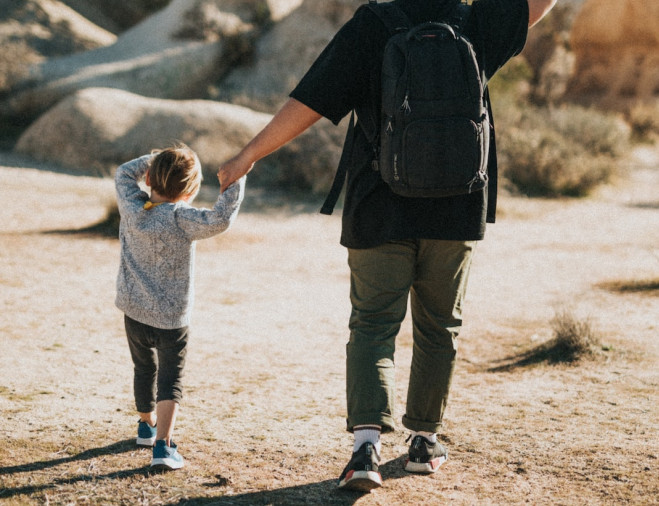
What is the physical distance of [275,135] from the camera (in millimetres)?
2854

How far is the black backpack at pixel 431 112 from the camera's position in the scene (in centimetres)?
260

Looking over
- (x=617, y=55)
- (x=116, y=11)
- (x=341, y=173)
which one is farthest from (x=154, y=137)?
(x=116, y=11)

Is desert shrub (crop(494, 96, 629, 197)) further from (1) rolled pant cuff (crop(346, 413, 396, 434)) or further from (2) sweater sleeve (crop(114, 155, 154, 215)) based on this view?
(1) rolled pant cuff (crop(346, 413, 396, 434))

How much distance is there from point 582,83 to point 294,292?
48.2 ft

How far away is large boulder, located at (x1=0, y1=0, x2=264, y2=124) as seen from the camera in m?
14.6

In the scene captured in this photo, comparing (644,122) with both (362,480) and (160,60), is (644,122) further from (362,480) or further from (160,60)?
(362,480)

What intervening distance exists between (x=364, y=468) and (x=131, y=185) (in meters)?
1.32

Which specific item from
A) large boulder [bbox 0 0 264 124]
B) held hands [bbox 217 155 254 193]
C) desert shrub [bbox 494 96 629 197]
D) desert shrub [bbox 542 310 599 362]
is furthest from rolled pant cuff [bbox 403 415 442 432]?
large boulder [bbox 0 0 264 124]

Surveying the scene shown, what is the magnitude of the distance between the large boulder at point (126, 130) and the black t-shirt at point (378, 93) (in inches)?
353

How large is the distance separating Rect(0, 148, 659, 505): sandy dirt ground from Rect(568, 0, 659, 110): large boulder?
37.9 ft

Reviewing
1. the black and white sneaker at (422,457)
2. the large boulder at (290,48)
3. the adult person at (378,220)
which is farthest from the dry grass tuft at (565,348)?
the large boulder at (290,48)

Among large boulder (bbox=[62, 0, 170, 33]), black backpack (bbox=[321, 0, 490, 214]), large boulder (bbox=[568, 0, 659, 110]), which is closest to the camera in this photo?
black backpack (bbox=[321, 0, 490, 214])

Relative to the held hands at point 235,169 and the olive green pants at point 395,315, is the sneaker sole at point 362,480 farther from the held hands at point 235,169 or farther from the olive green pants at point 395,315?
the held hands at point 235,169

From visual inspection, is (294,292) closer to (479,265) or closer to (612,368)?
(479,265)
